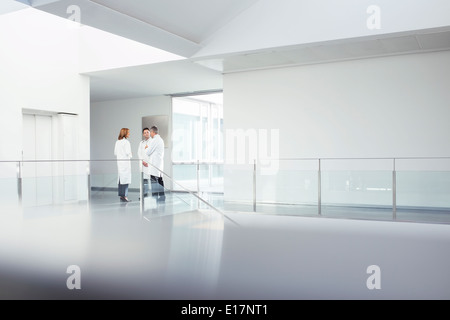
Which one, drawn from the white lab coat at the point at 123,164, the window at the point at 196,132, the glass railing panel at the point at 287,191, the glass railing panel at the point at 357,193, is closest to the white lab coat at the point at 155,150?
the white lab coat at the point at 123,164

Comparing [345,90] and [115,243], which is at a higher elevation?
[345,90]

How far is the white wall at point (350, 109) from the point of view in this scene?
865 centimetres

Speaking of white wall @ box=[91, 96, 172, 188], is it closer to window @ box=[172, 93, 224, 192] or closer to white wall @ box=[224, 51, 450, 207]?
window @ box=[172, 93, 224, 192]

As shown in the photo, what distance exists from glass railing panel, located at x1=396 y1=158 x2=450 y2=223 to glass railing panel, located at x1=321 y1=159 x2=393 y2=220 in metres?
0.19

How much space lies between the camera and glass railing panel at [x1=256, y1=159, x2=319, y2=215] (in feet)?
26.7

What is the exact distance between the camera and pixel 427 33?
7.24 metres

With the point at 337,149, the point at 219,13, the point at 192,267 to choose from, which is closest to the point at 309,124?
the point at 337,149

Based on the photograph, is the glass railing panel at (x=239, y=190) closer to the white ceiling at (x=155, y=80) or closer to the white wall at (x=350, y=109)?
the white wall at (x=350, y=109)

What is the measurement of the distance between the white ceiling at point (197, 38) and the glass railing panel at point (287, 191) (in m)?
2.18

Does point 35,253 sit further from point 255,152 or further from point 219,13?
point 255,152

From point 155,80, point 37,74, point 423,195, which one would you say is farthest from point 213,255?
point 155,80

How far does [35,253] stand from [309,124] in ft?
20.4

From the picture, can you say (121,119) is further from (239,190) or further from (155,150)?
(239,190)

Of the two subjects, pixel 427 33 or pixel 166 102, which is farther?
pixel 166 102
